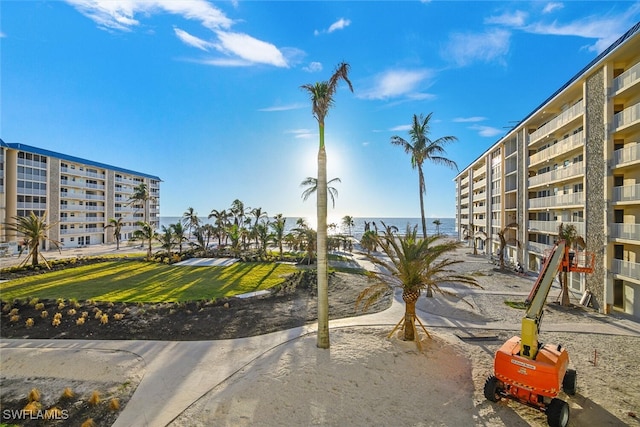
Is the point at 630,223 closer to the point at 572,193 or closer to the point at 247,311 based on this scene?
the point at 572,193

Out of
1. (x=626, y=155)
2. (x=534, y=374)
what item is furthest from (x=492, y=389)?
(x=626, y=155)

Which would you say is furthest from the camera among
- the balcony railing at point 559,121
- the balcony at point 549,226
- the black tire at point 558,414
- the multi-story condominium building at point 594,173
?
the balcony railing at point 559,121

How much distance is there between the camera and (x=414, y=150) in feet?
103

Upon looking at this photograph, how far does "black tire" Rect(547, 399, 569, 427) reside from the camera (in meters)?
8.02

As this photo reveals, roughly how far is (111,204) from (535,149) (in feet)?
261

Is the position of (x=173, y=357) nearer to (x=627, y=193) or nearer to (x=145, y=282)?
(x=145, y=282)

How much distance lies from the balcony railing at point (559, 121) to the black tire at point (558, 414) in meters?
23.8

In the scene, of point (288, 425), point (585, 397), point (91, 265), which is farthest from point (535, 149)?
point (91, 265)

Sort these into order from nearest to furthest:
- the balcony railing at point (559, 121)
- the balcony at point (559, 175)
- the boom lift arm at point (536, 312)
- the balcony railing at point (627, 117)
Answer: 1. the boom lift arm at point (536, 312)
2. the balcony railing at point (627, 117)
3. the balcony railing at point (559, 121)
4. the balcony at point (559, 175)

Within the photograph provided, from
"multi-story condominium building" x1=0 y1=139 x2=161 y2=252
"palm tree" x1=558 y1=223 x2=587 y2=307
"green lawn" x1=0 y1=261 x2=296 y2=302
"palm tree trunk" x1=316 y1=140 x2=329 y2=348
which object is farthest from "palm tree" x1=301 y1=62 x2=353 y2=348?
"multi-story condominium building" x1=0 y1=139 x2=161 y2=252

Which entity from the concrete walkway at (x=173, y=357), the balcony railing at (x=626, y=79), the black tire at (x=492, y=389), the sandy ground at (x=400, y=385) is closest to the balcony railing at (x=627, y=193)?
the balcony railing at (x=626, y=79)

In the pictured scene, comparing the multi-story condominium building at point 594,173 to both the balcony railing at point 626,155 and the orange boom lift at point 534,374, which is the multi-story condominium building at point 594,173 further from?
the orange boom lift at point 534,374

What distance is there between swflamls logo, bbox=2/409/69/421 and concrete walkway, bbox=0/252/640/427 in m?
1.80

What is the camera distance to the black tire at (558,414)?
8023 mm
